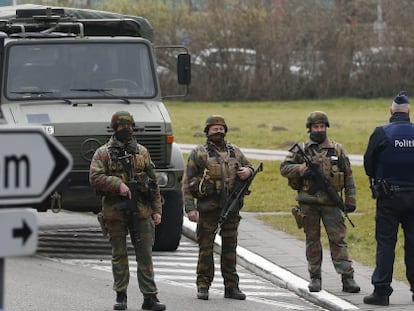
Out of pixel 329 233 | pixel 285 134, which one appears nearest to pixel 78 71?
pixel 329 233

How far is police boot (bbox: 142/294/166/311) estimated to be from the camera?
11.1 metres

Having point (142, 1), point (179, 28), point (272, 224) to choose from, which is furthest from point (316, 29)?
point (272, 224)

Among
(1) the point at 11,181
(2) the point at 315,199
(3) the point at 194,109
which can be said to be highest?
(1) the point at 11,181

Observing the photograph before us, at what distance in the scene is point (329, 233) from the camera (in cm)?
1187

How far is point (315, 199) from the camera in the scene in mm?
11766

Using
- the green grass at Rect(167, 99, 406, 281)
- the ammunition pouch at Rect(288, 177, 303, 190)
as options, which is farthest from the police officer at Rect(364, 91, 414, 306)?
the green grass at Rect(167, 99, 406, 281)

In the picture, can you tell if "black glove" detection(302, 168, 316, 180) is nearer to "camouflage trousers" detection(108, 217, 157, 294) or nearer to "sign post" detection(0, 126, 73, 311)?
"camouflage trousers" detection(108, 217, 157, 294)

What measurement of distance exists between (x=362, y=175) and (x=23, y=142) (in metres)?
18.1

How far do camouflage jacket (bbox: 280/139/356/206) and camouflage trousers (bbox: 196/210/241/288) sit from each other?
0.65 meters

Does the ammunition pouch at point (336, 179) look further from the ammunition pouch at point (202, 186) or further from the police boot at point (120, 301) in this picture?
the police boot at point (120, 301)

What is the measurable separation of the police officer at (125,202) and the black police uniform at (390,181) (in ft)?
6.32

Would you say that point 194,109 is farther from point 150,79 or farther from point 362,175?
point 150,79

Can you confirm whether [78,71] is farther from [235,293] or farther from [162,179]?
[235,293]

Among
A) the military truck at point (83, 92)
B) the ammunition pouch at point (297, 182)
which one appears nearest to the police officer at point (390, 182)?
the ammunition pouch at point (297, 182)
